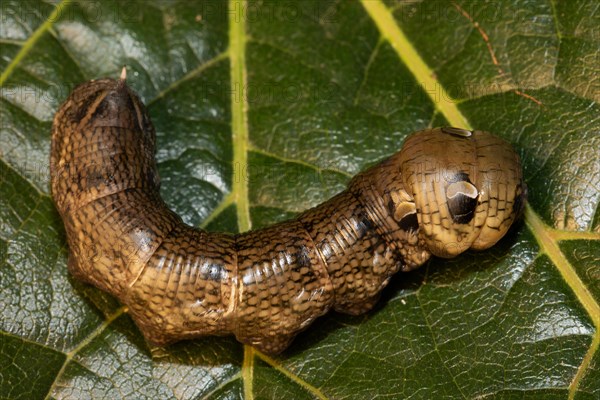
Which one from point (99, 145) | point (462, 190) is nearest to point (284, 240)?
point (462, 190)

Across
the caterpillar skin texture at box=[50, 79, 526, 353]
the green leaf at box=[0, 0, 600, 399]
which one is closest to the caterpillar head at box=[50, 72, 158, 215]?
the caterpillar skin texture at box=[50, 79, 526, 353]

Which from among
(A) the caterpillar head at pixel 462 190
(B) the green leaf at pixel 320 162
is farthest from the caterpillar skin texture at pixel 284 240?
(B) the green leaf at pixel 320 162

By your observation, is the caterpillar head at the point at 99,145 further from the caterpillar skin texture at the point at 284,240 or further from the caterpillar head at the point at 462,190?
the caterpillar head at the point at 462,190

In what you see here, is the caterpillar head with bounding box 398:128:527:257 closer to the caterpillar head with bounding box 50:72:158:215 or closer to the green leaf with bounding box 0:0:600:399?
the green leaf with bounding box 0:0:600:399

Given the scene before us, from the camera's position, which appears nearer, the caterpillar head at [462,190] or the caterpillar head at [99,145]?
the caterpillar head at [462,190]

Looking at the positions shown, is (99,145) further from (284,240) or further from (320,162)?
(320,162)

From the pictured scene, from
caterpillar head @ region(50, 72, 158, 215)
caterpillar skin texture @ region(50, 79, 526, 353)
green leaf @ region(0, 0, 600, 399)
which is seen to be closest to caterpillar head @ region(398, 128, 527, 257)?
caterpillar skin texture @ region(50, 79, 526, 353)

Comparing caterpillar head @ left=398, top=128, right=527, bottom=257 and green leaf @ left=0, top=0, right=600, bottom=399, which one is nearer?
caterpillar head @ left=398, top=128, right=527, bottom=257

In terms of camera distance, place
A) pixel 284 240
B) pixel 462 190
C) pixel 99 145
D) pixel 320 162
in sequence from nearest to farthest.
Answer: pixel 462 190 → pixel 284 240 → pixel 99 145 → pixel 320 162
